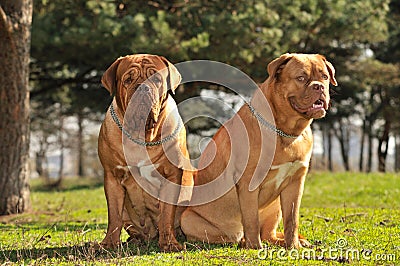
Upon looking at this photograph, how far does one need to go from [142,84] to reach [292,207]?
5.65 feet

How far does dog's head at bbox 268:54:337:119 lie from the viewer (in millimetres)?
4508

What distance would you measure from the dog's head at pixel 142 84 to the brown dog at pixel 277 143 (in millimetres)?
731

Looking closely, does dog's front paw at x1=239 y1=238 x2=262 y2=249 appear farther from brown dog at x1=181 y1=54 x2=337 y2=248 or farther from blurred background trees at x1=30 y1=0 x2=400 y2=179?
blurred background trees at x1=30 y1=0 x2=400 y2=179

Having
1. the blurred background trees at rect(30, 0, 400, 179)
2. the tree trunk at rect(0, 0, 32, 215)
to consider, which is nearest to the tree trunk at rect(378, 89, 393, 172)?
the blurred background trees at rect(30, 0, 400, 179)

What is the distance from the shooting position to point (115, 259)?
14.3 feet

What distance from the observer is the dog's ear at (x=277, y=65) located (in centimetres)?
463

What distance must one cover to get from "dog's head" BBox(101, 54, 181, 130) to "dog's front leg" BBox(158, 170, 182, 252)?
56cm

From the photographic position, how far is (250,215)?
4766 mm

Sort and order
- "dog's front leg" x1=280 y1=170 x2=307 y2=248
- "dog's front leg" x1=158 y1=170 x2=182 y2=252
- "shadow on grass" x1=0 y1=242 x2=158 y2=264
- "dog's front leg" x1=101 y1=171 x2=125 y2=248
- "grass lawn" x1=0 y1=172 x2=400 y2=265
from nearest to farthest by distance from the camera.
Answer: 1. "grass lawn" x1=0 y1=172 x2=400 y2=265
2. "shadow on grass" x1=0 y1=242 x2=158 y2=264
3. "dog's front leg" x1=280 y1=170 x2=307 y2=248
4. "dog's front leg" x1=158 y1=170 x2=182 y2=252
5. "dog's front leg" x1=101 y1=171 x2=125 y2=248

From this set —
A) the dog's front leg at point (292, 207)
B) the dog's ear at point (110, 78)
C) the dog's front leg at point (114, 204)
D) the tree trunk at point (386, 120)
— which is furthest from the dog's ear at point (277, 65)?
the tree trunk at point (386, 120)

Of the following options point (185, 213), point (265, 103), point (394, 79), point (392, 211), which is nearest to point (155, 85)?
point (265, 103)

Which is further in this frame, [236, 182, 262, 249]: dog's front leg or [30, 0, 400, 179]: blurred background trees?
[30, 0, 400, 179]: blurred background trees

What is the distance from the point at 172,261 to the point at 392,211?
447 cm

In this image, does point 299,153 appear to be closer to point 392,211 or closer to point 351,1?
point 392,211
